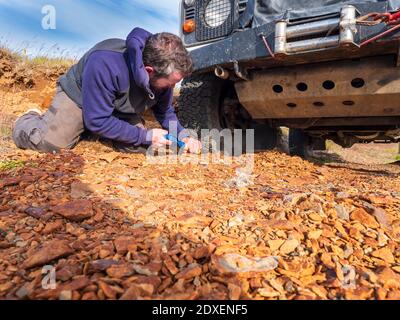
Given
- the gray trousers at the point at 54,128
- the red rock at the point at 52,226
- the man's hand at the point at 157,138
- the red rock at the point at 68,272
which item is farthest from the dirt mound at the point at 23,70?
the red rock at the point at 68,272

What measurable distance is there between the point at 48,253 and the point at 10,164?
1.27 metres

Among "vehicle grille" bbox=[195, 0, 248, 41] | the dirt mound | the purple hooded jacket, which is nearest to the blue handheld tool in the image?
the purple hooded jacket

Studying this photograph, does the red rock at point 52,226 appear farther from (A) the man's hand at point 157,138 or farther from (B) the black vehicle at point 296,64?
(B) the black vehicle at point 296,64

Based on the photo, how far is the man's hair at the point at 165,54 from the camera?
91.1 inches

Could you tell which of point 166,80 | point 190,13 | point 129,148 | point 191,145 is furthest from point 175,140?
point 190,13

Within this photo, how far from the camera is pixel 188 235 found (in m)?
1.32

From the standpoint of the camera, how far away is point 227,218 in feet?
4.93

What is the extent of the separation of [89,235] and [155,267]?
0.35m

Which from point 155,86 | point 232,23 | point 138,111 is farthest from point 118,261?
point 232,23

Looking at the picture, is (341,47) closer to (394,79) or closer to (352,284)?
(394,79)

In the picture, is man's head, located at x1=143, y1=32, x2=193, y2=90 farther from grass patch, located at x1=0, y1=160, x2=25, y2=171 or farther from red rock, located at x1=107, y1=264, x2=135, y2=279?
red rock, located at x1=107, y1=264, x2=135, y2=279

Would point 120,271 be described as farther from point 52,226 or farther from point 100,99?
point 100,99

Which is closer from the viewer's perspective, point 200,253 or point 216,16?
point 200,253

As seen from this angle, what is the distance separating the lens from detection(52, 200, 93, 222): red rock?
4.69 feet
